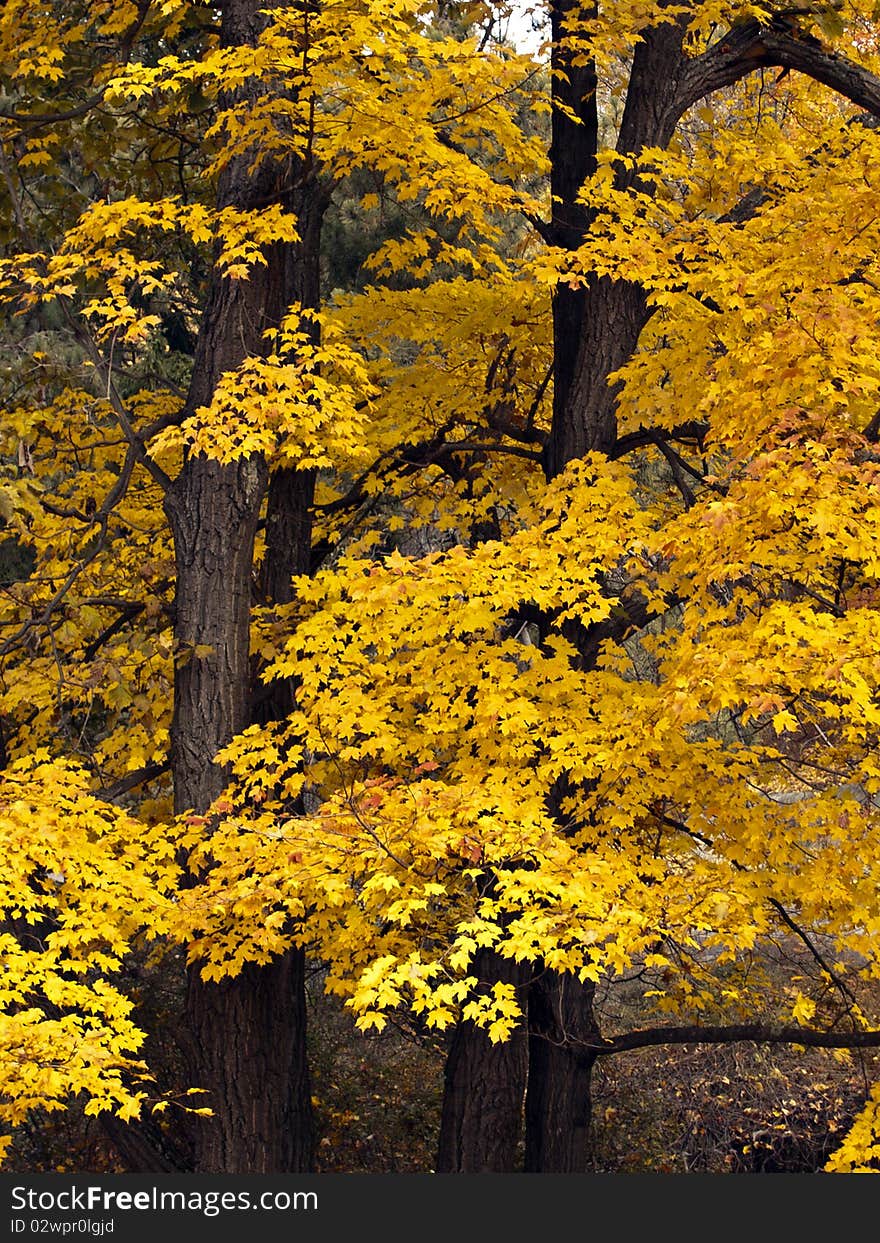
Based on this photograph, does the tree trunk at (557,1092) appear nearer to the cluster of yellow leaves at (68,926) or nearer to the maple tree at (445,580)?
the maple tree at (445,580)

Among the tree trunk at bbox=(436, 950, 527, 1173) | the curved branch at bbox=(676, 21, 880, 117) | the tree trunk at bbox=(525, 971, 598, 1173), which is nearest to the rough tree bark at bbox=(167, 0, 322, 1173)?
the tree trunk at bbox=(436, 950, 527, 1173)

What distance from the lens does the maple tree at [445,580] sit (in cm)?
636

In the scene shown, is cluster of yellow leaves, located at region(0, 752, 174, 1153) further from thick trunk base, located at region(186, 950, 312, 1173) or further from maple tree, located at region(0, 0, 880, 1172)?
thick trunk base, located at region(186, 950, 312, 1173)

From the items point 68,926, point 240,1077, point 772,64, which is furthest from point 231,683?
point 772,64

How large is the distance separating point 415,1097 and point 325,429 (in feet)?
26.3

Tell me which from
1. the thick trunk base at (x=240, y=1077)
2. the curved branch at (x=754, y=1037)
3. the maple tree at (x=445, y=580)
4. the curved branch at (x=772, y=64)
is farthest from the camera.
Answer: the curved branch at (x=772, y=64)

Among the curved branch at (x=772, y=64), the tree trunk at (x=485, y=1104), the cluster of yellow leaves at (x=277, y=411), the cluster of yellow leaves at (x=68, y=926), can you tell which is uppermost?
the curved branch at (x=772, y=64)

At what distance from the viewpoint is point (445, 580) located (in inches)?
277

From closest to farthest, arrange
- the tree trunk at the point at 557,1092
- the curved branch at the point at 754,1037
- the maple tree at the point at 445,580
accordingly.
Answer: the maple tree at the point at 445,580 < the curved branch at the point at 754,1037 < the tree trunk at the point at 557,1092

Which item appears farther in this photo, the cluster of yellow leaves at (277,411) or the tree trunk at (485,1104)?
the tree trunk at (485,1104)

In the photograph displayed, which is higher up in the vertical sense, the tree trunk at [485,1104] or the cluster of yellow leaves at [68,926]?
the cluster of yellow leaves at [68,926]

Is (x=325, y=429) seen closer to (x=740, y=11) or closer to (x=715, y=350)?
(x=715, y=350)

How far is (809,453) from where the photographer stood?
20.4 ft

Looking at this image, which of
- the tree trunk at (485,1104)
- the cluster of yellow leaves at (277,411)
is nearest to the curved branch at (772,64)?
the cluster of yellow leaves at (277,411)
